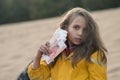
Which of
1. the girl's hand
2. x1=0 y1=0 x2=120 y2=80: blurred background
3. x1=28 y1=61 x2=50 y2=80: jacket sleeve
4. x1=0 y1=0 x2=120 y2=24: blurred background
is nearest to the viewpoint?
the girl's hand

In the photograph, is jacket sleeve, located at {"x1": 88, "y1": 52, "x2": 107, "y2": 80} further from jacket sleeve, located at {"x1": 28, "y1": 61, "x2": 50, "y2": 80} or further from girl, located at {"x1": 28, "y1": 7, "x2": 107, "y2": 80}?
jacket sleeve, located at {"x1": 28, "y1": 61, "x2": 50, "y2": 80}

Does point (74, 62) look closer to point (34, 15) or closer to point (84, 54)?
point (84, 54)

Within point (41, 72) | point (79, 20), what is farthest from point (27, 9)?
point (79, 20)

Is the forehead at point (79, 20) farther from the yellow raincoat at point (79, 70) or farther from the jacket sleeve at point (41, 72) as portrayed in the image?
the jacket sleeve at point (41, 72)

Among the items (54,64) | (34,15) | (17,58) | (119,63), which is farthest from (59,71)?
(34,15)

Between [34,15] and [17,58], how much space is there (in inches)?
1164

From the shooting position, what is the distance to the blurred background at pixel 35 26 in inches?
461

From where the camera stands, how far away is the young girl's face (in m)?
3.81

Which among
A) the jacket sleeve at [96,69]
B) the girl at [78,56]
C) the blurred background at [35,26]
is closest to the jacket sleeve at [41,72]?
the girl at [78,56]

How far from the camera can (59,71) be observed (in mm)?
3830

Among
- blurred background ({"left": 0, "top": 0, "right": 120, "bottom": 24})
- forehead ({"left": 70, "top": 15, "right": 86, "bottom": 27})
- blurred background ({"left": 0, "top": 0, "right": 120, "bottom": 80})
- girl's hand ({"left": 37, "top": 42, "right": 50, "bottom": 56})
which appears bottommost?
blurred background ({"left": 0, "top": 0, "right": 120, "bottom": 24})

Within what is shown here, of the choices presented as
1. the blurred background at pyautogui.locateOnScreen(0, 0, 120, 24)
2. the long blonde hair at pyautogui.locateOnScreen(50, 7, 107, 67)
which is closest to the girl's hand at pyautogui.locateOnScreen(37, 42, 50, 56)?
the long blonde hair at pyautogui.locateOnScreen(50, 7, 107, 67)

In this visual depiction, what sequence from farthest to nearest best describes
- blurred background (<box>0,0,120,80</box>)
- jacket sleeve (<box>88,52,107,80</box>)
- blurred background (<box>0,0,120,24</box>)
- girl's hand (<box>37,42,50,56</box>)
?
blurred background (<box>0,0,120,24</box>), blurred background (<box>0,0,120,80</box>), girl's hand (<box>37,42,50,56</box>), jacket sleeve (<box>88,52,107,80</box>)

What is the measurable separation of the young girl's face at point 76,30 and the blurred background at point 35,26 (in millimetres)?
4499
